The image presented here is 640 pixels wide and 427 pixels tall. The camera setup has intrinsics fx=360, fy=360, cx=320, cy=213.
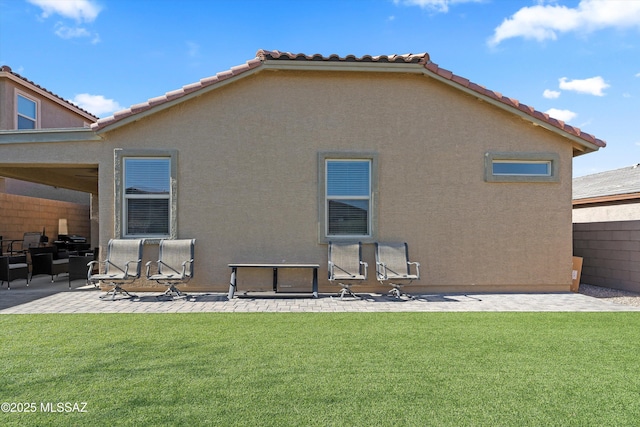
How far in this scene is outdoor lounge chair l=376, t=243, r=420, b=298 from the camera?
25.4 ft

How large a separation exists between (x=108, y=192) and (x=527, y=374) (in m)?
8.45

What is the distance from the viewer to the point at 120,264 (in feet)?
25.4

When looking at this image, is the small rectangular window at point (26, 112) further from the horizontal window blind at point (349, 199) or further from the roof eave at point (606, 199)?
the roof eave at point (606, 199)

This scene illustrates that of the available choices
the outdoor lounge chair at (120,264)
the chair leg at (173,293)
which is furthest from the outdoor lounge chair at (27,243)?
the chair leg at (173,293)

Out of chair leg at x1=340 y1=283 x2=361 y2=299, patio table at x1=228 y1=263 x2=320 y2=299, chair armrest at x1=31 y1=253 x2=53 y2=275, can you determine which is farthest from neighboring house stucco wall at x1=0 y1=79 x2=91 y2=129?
chair leg at x1=340 y1=283 x2=361 y2=299

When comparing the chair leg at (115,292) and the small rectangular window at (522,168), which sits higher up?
the small rectangular window at (522,168)

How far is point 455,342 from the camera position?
4.73 meters

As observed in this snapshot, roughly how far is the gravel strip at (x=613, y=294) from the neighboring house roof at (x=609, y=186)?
244 cm

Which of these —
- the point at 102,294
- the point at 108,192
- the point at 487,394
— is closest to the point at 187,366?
the point at 487,394

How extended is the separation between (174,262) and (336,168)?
13.7 feet

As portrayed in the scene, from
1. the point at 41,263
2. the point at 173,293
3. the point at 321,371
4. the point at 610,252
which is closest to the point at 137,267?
the point at 173,293

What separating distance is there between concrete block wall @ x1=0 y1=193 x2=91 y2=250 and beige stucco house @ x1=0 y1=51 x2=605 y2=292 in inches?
198

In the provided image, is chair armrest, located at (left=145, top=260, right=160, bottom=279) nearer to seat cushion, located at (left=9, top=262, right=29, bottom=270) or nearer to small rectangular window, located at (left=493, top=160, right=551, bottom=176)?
seat cushion, located at (left=9, top=262, right=29, bottom=270)

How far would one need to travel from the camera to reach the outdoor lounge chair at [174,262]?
7.70 m
